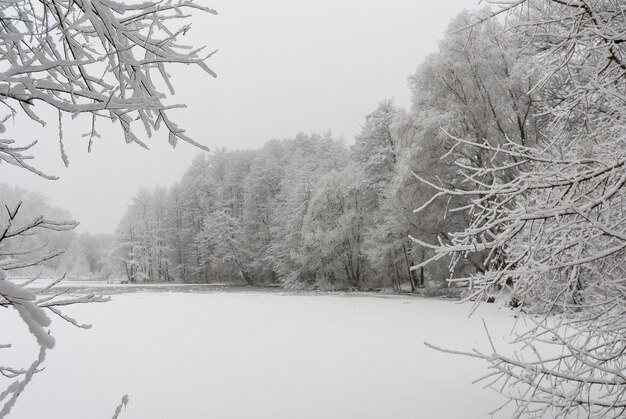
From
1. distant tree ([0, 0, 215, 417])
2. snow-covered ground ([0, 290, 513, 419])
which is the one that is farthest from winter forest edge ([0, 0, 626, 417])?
snow-covered ground ([0, 290, 513, 419])

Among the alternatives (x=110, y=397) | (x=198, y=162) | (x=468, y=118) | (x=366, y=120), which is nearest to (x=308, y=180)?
(x=366, y=120)

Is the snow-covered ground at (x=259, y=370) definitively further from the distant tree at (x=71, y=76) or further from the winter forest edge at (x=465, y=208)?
the distant tree at (x=71, y=76)

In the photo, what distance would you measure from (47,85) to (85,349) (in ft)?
22.6

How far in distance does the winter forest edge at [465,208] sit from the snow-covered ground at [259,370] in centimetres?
100

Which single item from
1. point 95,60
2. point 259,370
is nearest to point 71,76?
point 95,60

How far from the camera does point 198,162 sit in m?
44.3

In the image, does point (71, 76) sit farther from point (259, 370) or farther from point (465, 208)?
point (259, 370)

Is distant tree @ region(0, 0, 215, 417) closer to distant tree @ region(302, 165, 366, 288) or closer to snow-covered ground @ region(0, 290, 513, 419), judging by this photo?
snow-covered ground @ region(0, 290, 513, 419)

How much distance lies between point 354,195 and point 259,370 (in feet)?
69.2

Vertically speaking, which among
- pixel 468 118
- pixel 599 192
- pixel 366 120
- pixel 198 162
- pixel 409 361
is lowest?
pixel 409 361

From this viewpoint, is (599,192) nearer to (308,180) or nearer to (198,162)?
(308,180)

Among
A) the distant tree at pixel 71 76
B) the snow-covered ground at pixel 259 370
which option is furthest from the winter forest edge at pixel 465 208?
the snow-covered ground at pixel 259 370

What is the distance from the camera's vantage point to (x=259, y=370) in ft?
17.8

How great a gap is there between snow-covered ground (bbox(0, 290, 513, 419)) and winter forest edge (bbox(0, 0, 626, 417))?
1.00 meters
